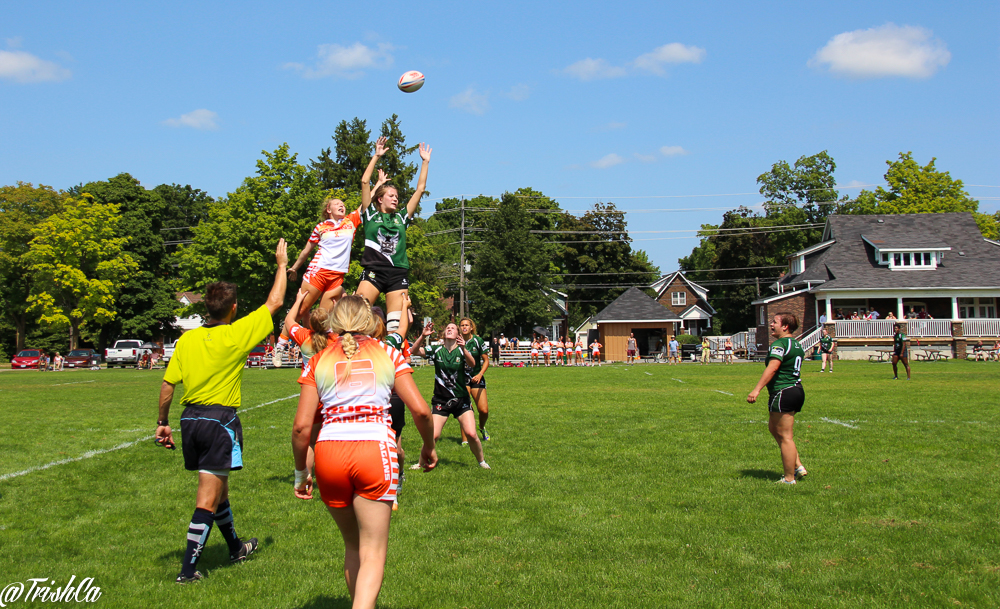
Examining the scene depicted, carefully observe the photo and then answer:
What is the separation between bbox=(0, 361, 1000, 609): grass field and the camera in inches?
193

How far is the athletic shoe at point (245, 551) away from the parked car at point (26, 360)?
181 feet

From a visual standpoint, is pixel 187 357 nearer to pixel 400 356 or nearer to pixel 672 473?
pixel 400 356

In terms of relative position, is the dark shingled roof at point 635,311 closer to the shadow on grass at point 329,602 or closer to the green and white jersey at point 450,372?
the green and white jersey at point 450,372

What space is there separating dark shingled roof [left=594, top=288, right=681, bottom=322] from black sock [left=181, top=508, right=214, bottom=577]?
5494 cm

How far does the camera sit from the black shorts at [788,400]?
834cm

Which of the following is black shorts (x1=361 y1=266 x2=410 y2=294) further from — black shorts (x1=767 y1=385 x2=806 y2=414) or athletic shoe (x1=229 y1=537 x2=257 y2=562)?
black shorts (x1=767 y1=385 x2=806 y2=414)

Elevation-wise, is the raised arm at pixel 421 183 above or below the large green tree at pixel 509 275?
below

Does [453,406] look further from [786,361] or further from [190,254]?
[190,254]

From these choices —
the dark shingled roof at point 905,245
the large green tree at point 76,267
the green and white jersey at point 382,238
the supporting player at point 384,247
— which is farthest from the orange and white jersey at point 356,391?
the large green tree at point 76,267

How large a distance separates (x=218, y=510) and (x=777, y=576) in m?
4.13

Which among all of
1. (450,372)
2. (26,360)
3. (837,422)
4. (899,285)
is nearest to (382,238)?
(450,372)

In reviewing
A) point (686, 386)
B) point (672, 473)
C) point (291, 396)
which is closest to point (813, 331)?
point (686, 386)

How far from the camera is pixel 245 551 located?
18.6 feet

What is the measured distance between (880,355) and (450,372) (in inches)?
1662
